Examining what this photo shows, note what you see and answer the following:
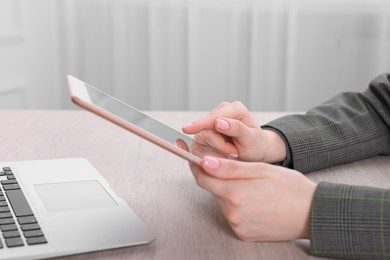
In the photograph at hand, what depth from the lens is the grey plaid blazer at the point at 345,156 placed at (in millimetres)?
755

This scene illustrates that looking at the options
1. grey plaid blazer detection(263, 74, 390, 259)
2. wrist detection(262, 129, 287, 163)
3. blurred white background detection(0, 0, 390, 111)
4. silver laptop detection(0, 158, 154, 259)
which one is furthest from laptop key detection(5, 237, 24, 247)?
blurred white background detection(0, 0, 390, 111)

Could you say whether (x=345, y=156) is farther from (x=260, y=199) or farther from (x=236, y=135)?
(x=260, y=199)

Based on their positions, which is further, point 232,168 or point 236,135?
point 236,135

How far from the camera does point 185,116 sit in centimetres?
143

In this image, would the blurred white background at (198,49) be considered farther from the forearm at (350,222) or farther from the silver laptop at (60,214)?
the forearm at (350,222)

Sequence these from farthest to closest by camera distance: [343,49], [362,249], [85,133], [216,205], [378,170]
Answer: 1. [343,49]
2. [85,133]
3. [378,170]
4. [216,205]
5. [362,249]

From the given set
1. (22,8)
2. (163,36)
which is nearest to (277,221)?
(163,36)

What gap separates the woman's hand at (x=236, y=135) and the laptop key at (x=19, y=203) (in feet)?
0.91

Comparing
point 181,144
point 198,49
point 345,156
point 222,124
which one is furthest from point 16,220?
point 198,49

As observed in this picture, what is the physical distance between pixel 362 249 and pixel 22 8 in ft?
7.59

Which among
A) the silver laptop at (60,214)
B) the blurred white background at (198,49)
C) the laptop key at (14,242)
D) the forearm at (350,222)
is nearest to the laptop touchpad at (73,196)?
the silver laptop at (60,214)

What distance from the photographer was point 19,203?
2.72 feet

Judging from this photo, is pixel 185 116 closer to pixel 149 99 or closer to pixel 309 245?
pixel 309 245

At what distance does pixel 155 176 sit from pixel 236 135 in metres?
0.14
